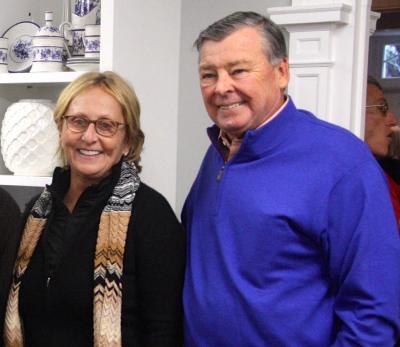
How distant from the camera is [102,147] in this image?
155 cm

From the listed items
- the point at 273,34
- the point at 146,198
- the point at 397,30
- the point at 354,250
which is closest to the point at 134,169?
the point at 146,198

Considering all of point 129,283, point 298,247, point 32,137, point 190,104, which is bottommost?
point 129,283

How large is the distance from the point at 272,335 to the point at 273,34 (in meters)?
0.56

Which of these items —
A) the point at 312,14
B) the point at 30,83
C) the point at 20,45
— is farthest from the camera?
the point at 20,45

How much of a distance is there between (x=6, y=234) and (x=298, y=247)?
0.71m

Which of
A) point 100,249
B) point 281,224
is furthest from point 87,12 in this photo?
point 281,224

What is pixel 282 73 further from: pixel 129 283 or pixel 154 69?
pixel 154 69

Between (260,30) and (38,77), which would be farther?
(38,77)

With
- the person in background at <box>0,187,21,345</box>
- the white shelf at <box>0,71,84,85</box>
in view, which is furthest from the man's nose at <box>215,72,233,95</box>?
the white shelf at <box>0,71,84,85</box>

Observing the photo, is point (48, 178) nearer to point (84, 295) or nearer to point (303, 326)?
point (84, 295)

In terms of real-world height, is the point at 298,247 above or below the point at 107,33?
below

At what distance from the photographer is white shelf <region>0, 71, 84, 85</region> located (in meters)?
2.00

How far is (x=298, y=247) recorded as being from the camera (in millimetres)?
1286

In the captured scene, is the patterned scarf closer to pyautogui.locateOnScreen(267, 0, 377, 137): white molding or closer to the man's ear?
the man's ear
